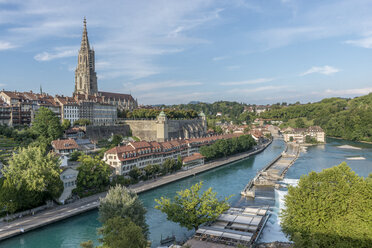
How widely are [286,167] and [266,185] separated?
13.0 metres

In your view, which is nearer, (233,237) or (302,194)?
(302,194)

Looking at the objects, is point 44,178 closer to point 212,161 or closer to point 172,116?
point 212,161

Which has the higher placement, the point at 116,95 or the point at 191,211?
the point at 116,95

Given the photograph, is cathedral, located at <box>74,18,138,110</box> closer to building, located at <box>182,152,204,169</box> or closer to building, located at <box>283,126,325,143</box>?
building, located at <box>182,152,204,169</box>

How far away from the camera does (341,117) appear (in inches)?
4090

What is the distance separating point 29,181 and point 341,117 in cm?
10291

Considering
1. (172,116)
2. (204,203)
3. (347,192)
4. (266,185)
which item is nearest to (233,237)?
(204,203)

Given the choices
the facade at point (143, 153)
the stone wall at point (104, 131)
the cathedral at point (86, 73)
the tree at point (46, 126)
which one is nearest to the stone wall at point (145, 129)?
the stone wall at point (104, 131)

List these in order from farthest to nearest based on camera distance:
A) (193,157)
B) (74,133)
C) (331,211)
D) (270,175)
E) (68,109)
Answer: (68,109) < (74,133) < (193,157) < (270,175) < (331,211)

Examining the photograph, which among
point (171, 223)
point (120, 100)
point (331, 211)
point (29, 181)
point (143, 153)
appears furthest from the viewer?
point (120, 100)

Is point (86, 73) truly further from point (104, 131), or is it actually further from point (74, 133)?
point (74, 133)

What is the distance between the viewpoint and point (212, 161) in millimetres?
54594

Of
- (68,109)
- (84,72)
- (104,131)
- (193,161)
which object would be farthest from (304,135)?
(68,109)

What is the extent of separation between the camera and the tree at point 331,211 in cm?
1605
